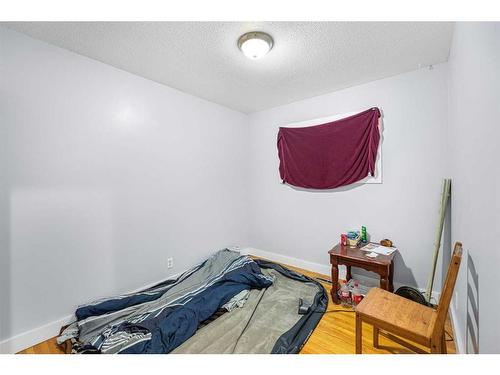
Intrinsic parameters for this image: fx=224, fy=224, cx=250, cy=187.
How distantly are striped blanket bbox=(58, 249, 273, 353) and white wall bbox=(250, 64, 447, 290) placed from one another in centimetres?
97

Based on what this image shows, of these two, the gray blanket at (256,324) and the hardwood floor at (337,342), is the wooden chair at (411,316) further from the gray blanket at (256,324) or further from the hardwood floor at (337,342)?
the gray blanket at (256,324)

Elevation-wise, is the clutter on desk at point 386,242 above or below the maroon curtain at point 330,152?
below

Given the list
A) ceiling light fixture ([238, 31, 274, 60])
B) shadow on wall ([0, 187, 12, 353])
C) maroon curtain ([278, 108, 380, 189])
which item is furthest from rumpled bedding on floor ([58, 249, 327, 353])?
ceiling light fixture ([238, 31, 274, 60])

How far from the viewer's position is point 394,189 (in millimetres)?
2393

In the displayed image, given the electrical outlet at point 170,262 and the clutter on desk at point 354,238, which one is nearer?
the clutter on desk at point 354,238

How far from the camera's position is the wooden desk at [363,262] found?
6.46ft

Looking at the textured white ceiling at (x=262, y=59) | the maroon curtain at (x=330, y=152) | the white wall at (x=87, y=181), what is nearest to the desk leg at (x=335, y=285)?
the maroon curtain at (x=330, y=152)

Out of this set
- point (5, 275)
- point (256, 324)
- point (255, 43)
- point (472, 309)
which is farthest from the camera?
point (256, 324)

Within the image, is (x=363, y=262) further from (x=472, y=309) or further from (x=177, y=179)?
(x=177, y=179)

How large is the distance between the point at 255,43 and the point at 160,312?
89.5 inches

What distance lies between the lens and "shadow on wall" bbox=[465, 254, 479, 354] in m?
1.08

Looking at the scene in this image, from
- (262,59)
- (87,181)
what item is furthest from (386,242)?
(87,181)

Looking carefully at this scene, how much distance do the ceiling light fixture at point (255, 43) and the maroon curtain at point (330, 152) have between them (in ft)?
4.37

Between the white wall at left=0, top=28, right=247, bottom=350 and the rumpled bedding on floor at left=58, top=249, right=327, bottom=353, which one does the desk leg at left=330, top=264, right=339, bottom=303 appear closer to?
the rumpled bedding on floor at left=58, top=249, right=327, bottom=353
